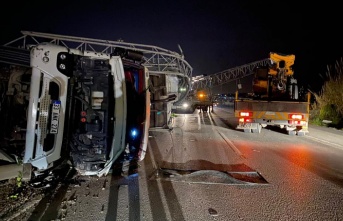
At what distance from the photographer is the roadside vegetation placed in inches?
596

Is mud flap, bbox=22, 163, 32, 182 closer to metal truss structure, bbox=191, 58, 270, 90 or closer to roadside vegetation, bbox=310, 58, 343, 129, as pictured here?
roadside vegetation, bbox=310, 58, 343, 129

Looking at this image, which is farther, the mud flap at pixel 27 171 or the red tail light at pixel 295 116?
the red tail light at pixel 295 116

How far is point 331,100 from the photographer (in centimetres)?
1587

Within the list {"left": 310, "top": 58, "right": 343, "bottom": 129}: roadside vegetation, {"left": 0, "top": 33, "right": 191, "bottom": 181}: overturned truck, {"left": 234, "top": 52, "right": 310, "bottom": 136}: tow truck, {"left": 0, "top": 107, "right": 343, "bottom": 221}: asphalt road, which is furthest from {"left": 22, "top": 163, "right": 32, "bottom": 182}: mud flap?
{"left": 310, "top": 58, "right": 343, "bottom": 129}: roadside vegetation

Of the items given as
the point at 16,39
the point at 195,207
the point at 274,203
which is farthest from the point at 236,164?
the point at 16,39

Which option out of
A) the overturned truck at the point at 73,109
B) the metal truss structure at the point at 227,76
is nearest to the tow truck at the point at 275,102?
the overturned truck at the point at 73,109

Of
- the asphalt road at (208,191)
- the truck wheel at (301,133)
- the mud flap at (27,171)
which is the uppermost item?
the truck wheel at (301,133)

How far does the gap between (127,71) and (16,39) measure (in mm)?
7735

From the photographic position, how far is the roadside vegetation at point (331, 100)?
49.7 ft

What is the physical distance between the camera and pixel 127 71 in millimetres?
5301

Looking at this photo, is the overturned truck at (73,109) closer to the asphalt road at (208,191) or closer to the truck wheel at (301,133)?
the asphalt road at (208,191)

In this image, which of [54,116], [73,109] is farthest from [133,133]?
[54,116]

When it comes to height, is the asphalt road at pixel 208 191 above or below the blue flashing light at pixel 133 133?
below

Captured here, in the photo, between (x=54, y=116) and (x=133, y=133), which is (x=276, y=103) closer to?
(x=133, y=133)
